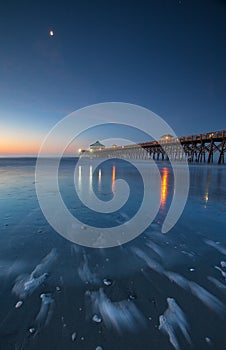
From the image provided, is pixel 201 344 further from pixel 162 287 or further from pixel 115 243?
pixel 115 243

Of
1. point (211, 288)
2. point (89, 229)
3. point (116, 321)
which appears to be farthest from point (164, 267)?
point (89, 229)

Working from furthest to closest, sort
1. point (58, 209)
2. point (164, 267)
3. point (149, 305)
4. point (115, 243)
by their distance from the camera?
1. point (58, 209)
2. point (115, 243)
3. point (164, 267)
4. point (149, 305)

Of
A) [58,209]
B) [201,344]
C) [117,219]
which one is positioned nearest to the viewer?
[201,344]

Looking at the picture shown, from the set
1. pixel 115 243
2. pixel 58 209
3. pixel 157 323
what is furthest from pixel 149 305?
pixel 58 209

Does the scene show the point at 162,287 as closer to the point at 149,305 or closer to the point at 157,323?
the point at 149,305

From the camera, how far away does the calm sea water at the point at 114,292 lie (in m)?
1.34

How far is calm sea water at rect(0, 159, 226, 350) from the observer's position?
1341 mm

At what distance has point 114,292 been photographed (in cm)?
180

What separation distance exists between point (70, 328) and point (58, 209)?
3507mm

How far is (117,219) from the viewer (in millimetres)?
4047

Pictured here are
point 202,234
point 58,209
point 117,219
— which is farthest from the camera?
point 58,209

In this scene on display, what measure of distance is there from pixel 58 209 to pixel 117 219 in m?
1.75

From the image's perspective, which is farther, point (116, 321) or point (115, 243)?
point (115, 243)

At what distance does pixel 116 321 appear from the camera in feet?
4.91
